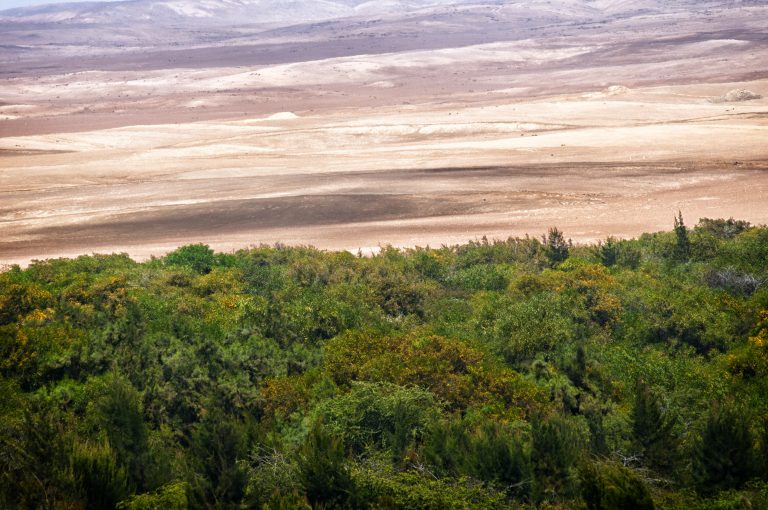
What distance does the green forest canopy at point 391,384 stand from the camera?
13570mm

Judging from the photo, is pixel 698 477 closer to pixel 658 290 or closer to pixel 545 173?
pixel 658 290

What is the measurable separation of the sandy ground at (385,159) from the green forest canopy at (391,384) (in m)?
11.6

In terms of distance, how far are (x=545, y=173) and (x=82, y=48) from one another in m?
166

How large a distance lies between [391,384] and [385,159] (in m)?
→ 41.3

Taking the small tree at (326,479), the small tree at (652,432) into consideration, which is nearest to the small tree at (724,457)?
the small tree at (652,432)

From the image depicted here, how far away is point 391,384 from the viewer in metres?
17.8

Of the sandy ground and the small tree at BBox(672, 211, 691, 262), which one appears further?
the sandy ground

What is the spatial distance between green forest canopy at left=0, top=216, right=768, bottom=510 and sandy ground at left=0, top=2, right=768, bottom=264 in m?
11.6

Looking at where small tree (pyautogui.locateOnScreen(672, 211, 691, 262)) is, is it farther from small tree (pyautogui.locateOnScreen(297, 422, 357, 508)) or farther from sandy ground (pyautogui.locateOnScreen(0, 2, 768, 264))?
small tree (pyautogui.locateOnScreen(297, 422, 357, 508))

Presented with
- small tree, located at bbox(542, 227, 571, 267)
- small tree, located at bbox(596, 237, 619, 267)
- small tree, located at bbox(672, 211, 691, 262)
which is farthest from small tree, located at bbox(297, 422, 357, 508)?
small tree, located at bbox(672, 211, 691, 262)

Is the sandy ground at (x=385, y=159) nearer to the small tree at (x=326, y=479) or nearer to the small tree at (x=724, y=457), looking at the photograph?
the small tree at (x=326, y=479)

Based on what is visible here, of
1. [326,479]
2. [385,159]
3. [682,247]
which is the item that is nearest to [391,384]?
[326,479]

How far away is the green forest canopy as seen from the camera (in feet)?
44.5

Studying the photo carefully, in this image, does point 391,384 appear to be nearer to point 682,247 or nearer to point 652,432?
point 652,432
